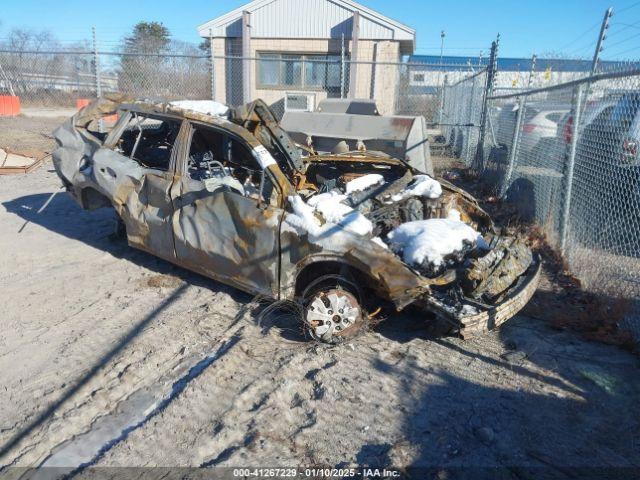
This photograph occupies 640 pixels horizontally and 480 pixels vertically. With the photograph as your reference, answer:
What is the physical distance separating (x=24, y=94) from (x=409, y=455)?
2638 cm

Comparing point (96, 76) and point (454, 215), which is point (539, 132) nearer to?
point (454, 215)

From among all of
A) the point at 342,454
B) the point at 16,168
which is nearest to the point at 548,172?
the point at 342,454

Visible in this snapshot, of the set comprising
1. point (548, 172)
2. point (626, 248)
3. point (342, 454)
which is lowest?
point (342, 454)

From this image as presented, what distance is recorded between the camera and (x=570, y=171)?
228 inches

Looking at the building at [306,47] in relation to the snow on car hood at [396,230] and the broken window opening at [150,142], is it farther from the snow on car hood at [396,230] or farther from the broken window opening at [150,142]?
the snow on car hood at [396,230]

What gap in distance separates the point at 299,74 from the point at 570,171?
1364cm

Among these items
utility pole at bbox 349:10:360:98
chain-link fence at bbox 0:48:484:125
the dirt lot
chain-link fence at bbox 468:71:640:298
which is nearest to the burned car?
the dirt lot

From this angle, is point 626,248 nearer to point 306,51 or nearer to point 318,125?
point 318,125

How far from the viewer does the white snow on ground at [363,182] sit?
4.67m

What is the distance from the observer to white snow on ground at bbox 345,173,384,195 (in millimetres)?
4672

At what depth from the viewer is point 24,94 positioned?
2345cm

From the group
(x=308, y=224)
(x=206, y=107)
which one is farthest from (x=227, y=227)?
(x=206, y=107)

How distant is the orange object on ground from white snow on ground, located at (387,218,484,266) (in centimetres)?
2309

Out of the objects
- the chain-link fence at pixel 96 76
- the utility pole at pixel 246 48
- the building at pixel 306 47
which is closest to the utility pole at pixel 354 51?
the building at pixel 306 47
